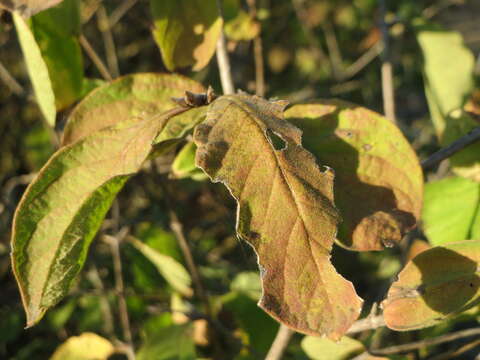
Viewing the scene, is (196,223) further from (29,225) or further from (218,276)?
(29,225)

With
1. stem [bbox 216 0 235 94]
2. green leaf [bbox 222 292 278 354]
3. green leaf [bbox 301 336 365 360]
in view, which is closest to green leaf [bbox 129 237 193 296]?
green leaf [bbox 222 292 278 354]

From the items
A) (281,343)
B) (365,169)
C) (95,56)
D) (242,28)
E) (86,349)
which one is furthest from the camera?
(242,28)

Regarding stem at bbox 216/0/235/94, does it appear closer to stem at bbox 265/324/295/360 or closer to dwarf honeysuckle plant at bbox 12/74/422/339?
dwarf honeysuckle plant at bbox 12/74/422/339

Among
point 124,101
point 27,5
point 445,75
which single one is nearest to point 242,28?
point 445,75

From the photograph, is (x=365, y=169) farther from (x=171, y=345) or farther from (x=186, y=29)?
(x=171, y=345)

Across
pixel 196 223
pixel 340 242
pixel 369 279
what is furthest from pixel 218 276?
pixel 340 242

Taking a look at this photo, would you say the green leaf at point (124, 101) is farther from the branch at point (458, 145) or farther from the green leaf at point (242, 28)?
the green leaf at point (242, 28)
